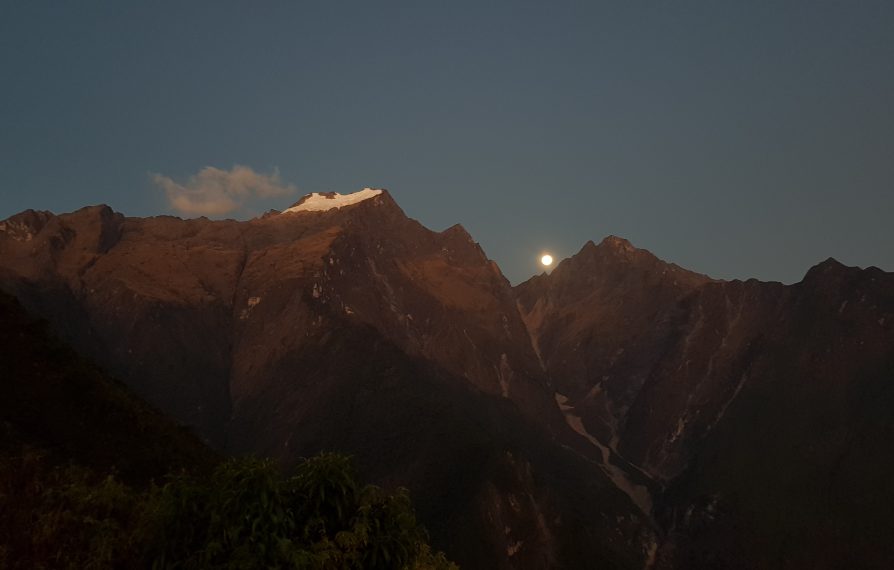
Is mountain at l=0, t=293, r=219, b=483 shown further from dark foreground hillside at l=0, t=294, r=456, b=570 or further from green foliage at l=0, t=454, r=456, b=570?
green foliage at l=0, t=454, r=456, b=570

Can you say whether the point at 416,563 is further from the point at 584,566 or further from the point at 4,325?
the point at 584,566

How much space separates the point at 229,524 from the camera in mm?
25016

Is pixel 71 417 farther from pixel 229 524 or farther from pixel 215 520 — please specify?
pixel 229 524

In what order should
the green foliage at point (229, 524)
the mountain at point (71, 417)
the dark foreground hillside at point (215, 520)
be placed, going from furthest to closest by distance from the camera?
1. the mountain at point (71, 417)
2. the dark foreground hillside at point (215, 520)
3. the green foliage at point (229, 524)

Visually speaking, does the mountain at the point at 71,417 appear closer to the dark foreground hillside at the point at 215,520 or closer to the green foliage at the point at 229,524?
the dark foreground hillside at the point at 215,520

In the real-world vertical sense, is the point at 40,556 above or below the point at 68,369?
below

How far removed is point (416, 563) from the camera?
92.7 ft

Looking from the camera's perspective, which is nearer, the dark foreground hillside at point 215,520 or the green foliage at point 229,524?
the green foliage at point 229,524

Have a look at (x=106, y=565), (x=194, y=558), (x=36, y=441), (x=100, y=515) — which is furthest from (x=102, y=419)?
(x=194, y=558)

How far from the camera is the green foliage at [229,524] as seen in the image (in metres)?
24.9

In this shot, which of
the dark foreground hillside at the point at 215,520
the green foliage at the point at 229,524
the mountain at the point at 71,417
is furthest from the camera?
the mountain at the point at 71,417

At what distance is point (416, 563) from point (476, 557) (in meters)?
158

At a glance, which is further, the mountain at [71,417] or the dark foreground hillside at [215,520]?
the mountain at [71,417]

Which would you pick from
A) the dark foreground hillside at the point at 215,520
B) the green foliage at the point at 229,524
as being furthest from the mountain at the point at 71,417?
the green foliage at the point at 229,524
